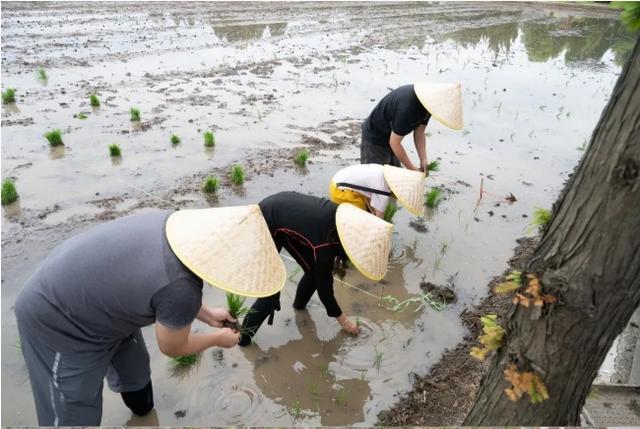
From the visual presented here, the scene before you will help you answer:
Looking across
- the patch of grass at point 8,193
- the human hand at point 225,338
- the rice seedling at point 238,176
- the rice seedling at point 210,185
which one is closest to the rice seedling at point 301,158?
the rice seedling at point 238,176

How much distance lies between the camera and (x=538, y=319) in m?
1.63

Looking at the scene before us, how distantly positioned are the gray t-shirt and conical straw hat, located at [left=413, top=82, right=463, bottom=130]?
2.60 metres

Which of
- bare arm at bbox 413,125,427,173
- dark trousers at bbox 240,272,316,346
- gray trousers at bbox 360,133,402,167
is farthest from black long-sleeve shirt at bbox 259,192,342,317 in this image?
bare arm at bbox 413,125,427,173

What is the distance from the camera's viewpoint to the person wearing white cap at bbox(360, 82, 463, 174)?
12.6 feet

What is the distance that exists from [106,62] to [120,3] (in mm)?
7224

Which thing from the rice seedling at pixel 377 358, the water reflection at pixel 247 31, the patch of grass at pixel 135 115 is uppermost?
the water reflection at pixel 247 31

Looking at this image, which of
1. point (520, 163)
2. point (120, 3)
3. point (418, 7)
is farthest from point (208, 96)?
point (418, 7)

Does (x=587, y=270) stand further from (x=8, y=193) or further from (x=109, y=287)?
(x=8, y=193)

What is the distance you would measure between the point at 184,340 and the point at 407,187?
1926 millimetres

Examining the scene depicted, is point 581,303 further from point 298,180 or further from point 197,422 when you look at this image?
point 298,180

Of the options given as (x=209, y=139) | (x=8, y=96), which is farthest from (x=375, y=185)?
(x=8, y=96)

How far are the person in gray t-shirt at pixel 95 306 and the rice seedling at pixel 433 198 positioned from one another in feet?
11.7

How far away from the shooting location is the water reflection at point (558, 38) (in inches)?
526

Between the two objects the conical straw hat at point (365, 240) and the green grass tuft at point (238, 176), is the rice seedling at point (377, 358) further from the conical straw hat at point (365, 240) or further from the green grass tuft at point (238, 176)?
the green grass tuft at point (238, 176)
